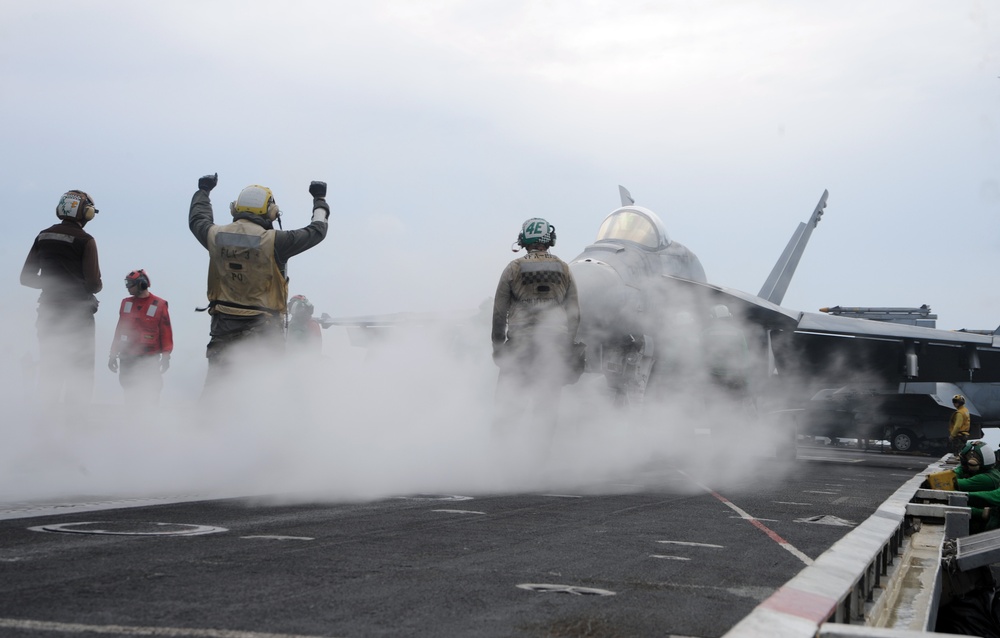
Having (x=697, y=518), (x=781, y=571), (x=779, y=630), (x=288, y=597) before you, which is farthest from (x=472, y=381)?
(x=779, y=630)

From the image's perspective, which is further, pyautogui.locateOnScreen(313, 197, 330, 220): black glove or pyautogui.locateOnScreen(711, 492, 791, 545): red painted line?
pyautogui.locateOnScreen(313, 197, 330, 220): black glove

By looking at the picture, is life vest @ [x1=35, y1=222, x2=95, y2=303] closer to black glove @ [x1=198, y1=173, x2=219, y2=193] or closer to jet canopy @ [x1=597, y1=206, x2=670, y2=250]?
black glove @ [x1=198, y1=173, x2=219, y2=193]

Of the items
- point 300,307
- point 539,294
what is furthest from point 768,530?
point 300,307

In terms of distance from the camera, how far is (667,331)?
1672cm

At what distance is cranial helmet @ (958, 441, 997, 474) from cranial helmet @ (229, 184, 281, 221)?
6.98 m

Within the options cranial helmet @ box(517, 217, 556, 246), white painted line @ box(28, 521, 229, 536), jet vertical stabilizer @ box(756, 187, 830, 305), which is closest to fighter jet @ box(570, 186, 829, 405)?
cranial helmet @ box(517, 217, 556, 246)

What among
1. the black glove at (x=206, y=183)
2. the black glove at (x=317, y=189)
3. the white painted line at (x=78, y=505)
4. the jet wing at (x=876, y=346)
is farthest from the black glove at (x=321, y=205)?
the jet wing at (x=876, y=346)

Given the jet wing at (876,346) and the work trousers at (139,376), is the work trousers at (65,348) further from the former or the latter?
the jet wing at (876,346)

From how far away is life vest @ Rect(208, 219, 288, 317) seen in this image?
8375 mm

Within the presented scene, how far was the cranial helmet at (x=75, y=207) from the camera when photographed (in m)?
8.61

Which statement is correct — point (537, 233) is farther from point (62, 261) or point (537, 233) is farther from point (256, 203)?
point (62, 261)

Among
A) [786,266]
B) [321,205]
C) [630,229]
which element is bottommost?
[321,205]

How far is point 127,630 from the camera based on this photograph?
98.5 inches

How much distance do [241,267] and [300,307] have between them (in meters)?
7.35
